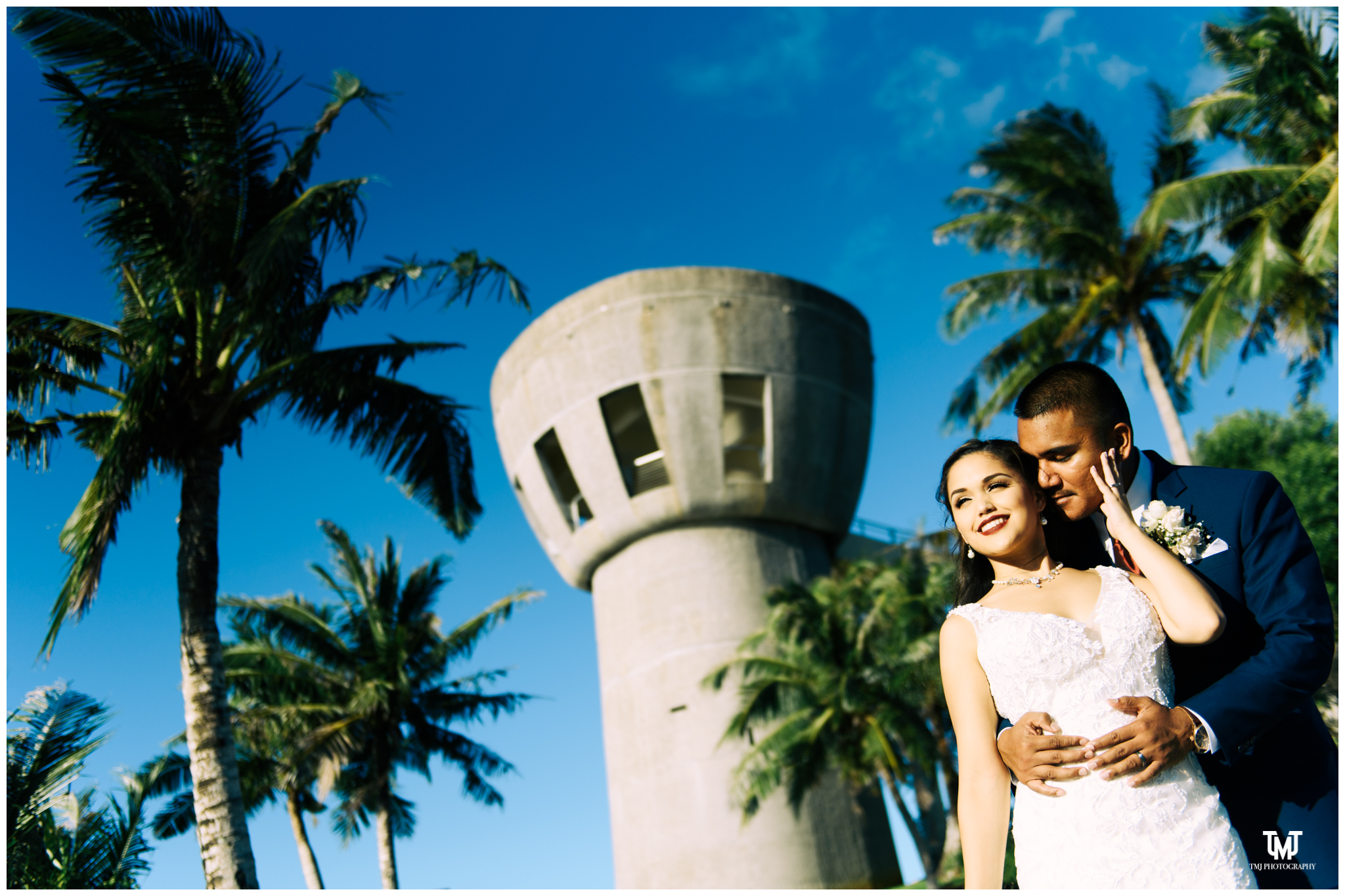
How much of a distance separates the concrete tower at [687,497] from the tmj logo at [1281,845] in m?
17.6

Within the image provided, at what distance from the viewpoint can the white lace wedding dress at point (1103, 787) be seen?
2.55m

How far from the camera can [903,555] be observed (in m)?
20.5

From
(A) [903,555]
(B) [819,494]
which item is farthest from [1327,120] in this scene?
(B) [819,494]

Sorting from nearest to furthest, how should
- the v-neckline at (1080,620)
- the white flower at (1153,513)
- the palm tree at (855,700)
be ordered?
1. the v-neckline at (1080,620)
2. the white flower at (1153,513)
3. the palm tree at (855,700)

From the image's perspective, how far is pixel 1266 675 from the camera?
8.18 ft

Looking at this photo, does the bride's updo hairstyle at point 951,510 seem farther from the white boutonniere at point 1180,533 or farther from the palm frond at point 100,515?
the palm frond at point 100,515

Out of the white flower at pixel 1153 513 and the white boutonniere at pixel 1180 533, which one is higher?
the white flower at pixel 1153 513

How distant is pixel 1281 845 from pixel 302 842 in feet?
81.0

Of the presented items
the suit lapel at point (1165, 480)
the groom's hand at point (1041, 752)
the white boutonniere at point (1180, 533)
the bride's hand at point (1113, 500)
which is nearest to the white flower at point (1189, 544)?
the white boutonniere at point (1180, 533)

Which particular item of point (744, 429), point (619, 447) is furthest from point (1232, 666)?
point (744, 429)

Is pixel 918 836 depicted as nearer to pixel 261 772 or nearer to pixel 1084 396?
pixel 261 772

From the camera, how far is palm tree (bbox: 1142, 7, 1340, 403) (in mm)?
13953

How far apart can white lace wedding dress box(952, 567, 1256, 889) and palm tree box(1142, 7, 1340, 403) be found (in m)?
12.0

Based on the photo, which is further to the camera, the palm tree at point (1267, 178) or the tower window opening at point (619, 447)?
the tower window opening at point (619, 447)
